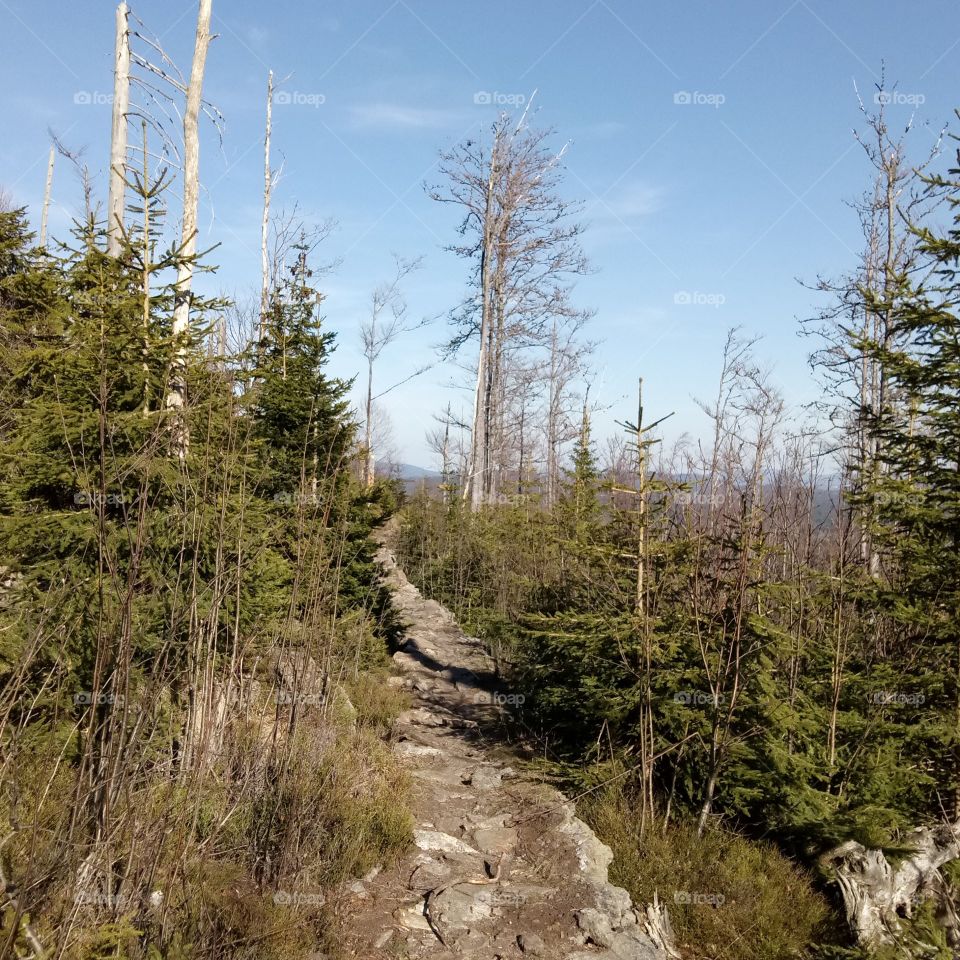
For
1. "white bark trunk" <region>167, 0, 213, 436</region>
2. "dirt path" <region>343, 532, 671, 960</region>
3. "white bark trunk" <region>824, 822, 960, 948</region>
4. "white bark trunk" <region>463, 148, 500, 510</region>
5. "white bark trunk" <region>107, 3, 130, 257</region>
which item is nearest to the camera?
"dirt path" <region>343, 532, 671, 960</region>

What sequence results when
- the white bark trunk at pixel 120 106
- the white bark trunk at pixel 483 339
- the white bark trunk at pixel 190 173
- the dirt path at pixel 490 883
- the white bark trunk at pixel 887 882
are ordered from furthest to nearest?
the white bark trunk at pixel 483 339 → the white bark trunk at pixel 120 106 → the white bark trunk at pixel 190 173 → the white bark trunk at pixel 887 882 → the dirt path at pixel 490 883

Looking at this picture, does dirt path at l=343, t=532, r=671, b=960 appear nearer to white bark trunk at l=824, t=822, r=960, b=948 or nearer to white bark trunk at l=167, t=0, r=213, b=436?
white bark trunk at l=824, t=822, r=960, b=948

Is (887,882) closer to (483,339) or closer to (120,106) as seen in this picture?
(120,106)

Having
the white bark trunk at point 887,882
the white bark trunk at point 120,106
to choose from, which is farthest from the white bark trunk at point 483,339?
the white bark trunk at point 887,882

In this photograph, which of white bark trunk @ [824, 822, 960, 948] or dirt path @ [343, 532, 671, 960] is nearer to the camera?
dirt path @ [343, 532, 671, 960]

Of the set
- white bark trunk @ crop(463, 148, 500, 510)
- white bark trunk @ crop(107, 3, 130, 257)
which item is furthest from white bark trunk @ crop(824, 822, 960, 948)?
white bark trunk @ crop(463, 148, 500, 510)

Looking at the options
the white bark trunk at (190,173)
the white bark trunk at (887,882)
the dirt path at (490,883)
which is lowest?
the dirt path at (490,883)

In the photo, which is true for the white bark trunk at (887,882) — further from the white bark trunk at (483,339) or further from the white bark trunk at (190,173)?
the white bark trunk at (483,339)

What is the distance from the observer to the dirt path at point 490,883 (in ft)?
14.7

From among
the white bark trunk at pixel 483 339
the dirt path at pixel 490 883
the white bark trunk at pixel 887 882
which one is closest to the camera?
the dirt path at pixel 490 883

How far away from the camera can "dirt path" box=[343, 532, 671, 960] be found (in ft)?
14.7

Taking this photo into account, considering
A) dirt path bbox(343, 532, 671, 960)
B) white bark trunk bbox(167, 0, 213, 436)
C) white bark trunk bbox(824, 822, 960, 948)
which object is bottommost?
dirt path bbox(343, 532, 671, 960)

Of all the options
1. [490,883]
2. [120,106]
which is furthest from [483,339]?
[490,883]

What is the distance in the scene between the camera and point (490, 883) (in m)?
5.23
